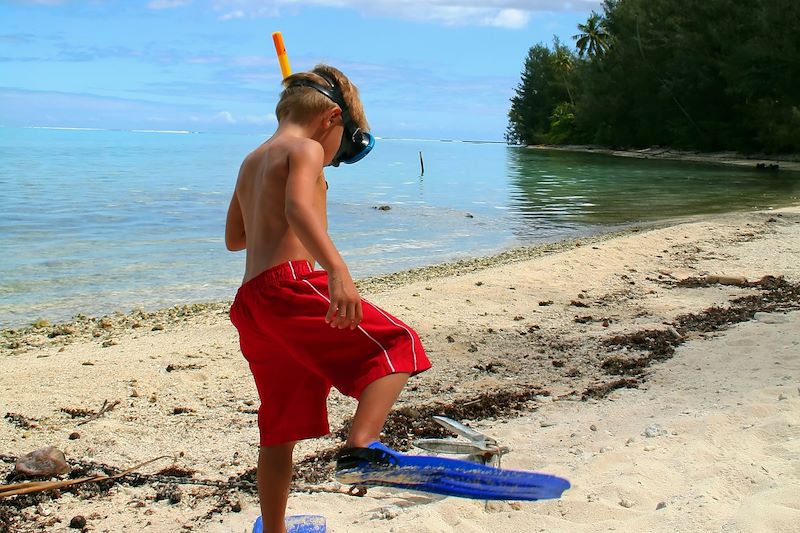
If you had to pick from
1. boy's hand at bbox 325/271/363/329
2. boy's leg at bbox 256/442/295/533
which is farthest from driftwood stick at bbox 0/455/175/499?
boy's hand at bbox 325/271/363/329

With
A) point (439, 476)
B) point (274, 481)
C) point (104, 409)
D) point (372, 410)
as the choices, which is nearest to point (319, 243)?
point (372, 410)

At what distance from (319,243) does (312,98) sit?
24.7 inches

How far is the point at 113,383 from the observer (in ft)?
18.8

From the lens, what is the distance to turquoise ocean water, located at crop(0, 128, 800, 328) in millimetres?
12273

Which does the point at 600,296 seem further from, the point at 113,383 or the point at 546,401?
the point at 113,383

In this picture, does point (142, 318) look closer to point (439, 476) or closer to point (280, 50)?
point (280, 50)

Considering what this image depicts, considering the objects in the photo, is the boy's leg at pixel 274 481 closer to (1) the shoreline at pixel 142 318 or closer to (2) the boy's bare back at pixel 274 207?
(2) the boy's bare back at pixel 274 207

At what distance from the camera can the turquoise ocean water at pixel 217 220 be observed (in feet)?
40.3

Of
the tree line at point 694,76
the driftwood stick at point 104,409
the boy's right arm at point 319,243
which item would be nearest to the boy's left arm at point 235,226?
the boy's right arm at point 319,243

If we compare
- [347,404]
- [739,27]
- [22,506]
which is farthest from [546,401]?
[739,27]

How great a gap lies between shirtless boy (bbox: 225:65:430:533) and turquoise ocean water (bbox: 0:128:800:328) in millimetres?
7721

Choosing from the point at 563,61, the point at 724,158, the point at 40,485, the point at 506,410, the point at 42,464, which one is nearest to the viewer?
the point at 40,485

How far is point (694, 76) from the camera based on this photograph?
61.4 meters

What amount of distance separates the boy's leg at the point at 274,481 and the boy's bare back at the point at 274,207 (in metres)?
0.63
